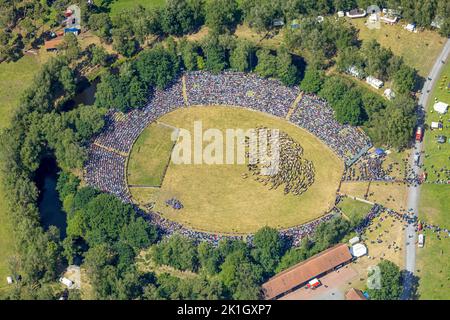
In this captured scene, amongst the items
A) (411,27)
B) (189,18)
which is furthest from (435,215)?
(189,18)

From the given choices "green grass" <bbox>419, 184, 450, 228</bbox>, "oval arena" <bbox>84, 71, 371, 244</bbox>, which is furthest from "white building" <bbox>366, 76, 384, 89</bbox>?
"green grass" <bbox>419, 184, 450, 228</bbox>

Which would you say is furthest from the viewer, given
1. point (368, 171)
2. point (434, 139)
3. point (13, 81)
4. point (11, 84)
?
point (13, 81)

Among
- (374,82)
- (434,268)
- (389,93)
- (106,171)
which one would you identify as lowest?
(434,268)

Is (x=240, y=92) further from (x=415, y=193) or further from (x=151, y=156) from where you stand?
(x=415, y=193)

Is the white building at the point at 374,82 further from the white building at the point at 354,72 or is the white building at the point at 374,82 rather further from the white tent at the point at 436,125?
the white tent at the point at 436,125

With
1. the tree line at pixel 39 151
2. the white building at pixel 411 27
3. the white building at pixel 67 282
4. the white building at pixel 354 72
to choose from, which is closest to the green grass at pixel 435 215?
the white building at pixel 411 27

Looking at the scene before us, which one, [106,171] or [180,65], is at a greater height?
[180,65]

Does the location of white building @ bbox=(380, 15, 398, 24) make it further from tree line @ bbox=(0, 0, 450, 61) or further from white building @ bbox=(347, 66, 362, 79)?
white building @ bbox=(347, 66, 362, 79)

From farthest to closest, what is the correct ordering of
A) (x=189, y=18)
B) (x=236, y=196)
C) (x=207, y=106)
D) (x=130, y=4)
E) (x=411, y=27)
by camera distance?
(x=130, y=4) < (x=189, y=18) < (x=411, y=27) < (x=207, y=106) < (x=236, y=196)
